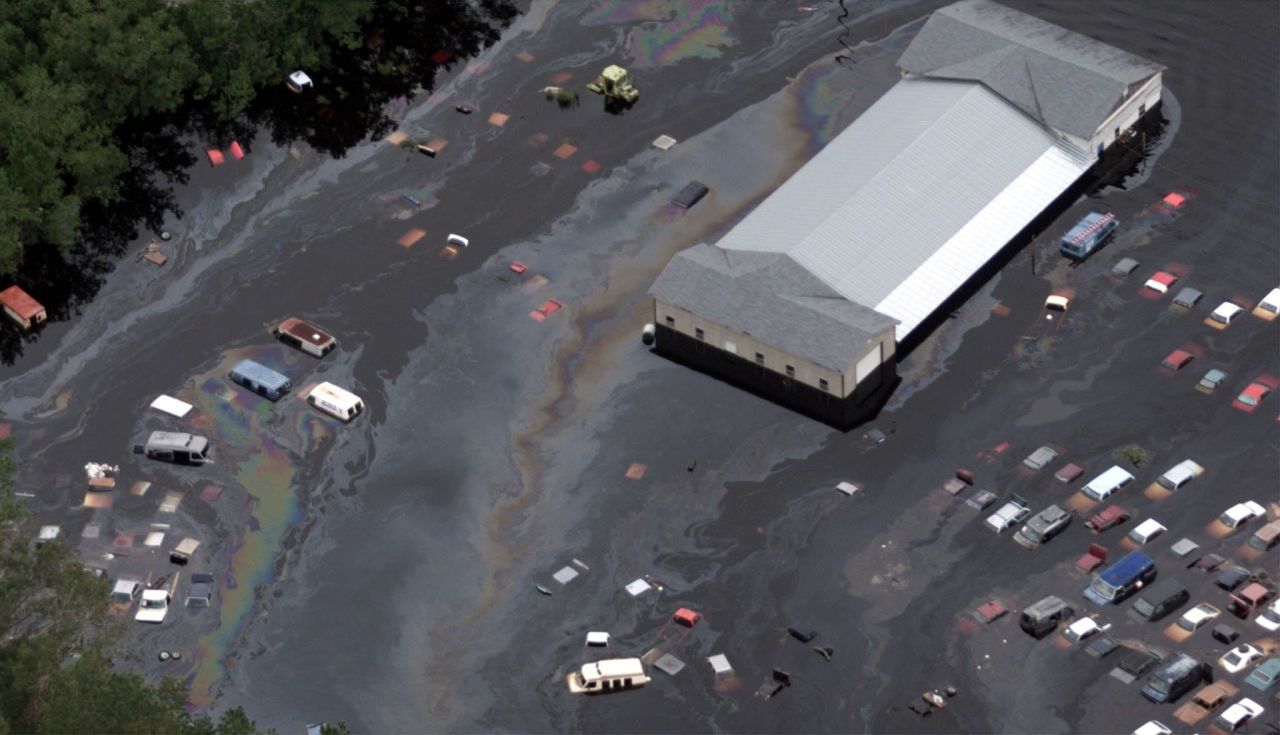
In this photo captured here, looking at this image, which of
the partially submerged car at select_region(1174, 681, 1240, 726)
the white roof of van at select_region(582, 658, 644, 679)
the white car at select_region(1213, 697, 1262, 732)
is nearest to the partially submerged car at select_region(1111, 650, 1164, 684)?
the partially submerged car at select_region(1174, 681, 1240, 726)

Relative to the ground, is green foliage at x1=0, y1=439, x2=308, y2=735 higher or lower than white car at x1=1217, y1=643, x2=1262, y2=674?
higher

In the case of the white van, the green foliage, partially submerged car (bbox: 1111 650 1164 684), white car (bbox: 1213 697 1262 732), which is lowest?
white car (bbox: 1213 697 1262 732)

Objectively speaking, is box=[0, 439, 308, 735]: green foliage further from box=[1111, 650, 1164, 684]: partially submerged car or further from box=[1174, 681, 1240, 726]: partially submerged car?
box=[1174, 681, 1240, 726]: partially submerged car

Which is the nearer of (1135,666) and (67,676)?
(67,676)

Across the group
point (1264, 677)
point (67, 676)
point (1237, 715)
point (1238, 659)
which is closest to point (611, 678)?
point (67, 676)

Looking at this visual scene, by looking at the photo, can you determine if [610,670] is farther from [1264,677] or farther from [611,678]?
[1264,677]
